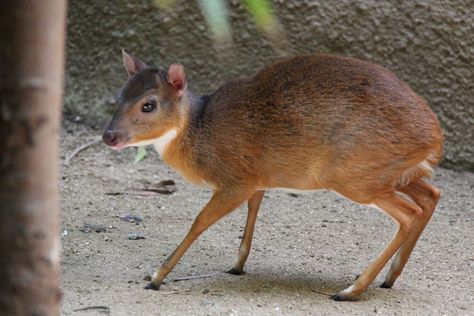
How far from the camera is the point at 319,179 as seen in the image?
4.57 m

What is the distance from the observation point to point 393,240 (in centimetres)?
462

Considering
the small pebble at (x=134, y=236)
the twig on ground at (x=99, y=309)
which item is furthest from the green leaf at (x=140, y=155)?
the twig on ground at (x=99, y=309)

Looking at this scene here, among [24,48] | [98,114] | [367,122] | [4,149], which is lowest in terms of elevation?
[98,114]

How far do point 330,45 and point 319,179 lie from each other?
282cm

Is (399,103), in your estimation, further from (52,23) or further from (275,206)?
(52,23)

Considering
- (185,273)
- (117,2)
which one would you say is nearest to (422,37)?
(117,2)

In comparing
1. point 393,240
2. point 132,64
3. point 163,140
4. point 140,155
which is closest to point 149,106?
point 163,140

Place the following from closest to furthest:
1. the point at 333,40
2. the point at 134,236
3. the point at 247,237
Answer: the point at 247,237, the point at 134,236, the point at 333,40

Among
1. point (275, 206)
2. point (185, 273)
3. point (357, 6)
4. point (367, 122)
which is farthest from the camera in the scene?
point (357, 6)

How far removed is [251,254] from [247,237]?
384mm

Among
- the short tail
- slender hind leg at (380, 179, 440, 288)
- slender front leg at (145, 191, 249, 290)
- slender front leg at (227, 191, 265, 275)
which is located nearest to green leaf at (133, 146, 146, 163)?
slender front leg at (227, 191, 265, 275)

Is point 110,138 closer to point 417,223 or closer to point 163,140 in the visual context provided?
point 163,140

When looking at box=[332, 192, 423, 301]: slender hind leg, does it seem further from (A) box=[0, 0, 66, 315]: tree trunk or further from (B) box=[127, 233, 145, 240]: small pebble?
(A) box=[0, 0, 66, 315]: tree trunk

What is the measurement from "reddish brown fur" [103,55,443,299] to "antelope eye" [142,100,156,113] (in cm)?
3
